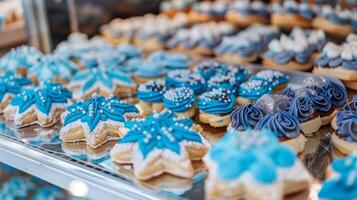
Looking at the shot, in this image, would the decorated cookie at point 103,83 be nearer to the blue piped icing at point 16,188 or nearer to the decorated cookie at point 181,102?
the decorated cookie at point 181,102

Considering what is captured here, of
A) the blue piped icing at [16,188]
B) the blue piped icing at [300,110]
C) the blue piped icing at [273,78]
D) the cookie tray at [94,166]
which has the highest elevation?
the blue piped icing at [300,110]

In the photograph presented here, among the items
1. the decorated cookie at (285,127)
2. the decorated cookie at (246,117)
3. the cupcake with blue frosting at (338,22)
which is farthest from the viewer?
the cupcake with blue frosting at (338,22)

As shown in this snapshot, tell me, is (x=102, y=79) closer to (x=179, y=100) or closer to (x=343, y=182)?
(x=179, y=100)

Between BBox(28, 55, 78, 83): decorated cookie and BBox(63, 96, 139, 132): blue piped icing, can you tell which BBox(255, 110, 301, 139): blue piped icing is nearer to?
BBox(63, 96, 139, 132): blue piped icing

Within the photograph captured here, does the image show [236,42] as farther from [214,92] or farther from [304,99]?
[304,99]

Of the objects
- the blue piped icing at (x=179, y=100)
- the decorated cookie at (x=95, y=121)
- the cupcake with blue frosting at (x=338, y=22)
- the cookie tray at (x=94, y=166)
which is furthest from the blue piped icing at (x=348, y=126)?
the cupcake with blue frosting at (x=338, y=22)

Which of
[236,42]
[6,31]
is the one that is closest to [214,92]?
[236,42]

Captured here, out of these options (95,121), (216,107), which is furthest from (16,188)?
(216,107)
